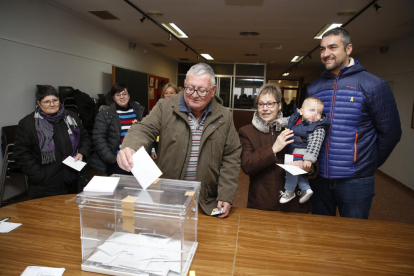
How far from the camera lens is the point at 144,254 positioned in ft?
3.25

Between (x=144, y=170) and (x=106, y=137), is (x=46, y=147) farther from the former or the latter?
(x=144, y=170)

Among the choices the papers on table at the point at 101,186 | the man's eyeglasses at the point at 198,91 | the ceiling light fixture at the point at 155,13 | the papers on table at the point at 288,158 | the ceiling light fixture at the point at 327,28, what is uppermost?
the ceiling light fixture at the point at 327,28

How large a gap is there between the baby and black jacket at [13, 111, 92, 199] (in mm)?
2210

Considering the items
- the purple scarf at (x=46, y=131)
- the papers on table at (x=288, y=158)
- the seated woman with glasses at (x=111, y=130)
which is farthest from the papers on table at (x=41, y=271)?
the seated woman with glasses at (x=111, y=130)

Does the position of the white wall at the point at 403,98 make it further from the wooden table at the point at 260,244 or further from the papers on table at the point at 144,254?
the papers on table at the point at 144,254

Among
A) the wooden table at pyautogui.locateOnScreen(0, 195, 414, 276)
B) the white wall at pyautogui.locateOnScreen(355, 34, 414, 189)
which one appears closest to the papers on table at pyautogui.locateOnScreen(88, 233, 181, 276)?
the wooden table at pyautogui.locateOnScreen(0, 195, 414, 276)

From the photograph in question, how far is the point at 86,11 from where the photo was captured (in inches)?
177

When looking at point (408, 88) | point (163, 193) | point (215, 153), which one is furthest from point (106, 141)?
point (408, 88)

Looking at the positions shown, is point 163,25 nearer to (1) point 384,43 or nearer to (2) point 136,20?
(2) point 136,20

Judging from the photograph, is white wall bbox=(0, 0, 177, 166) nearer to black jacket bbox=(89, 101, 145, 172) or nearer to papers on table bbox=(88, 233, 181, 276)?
black jacket bbox=(89, 101, 145, 172)

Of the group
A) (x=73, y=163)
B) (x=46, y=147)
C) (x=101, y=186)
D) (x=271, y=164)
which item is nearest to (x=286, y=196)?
(x=271, y=164)

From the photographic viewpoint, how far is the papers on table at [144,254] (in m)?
0.97

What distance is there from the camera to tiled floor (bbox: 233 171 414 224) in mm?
3545

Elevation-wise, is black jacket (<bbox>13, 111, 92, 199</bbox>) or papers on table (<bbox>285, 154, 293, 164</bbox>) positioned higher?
papers on table (<bbox>285, 154, 293, 164</bbox>)
